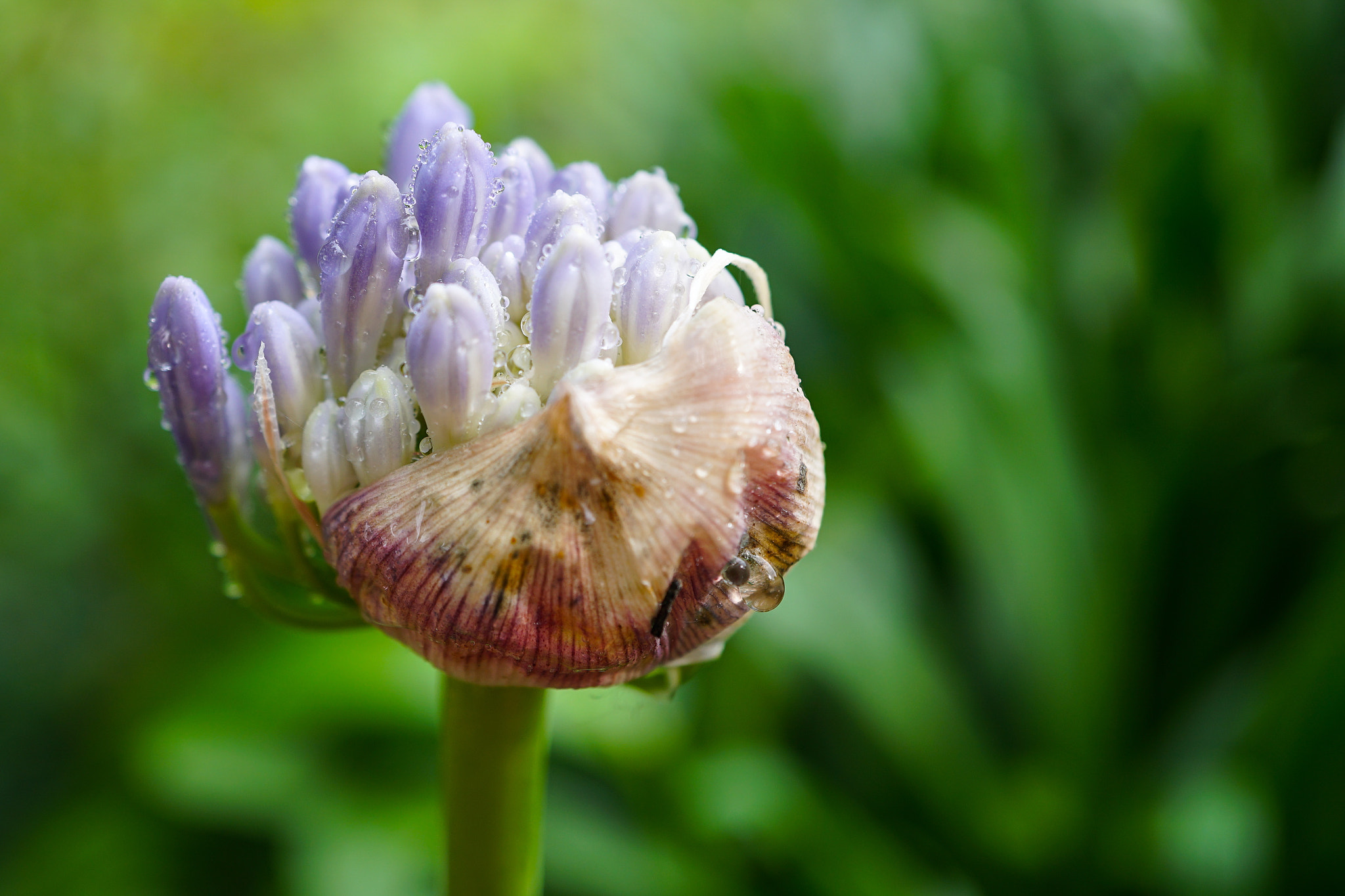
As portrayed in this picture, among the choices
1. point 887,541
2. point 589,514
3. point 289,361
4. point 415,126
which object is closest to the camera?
point 589,514

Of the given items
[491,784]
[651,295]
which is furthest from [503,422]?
[491,784]

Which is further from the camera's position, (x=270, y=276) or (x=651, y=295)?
(x=270, y=276)

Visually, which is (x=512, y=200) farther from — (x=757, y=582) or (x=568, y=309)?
(x=757, y=582)

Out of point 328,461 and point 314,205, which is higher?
point 314,205

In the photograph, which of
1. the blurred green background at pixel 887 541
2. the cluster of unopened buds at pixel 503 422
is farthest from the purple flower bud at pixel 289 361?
the blurred green background at pixel 887 541

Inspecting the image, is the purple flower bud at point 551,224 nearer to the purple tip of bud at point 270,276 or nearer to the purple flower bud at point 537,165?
the purple flower bud at point 537,165

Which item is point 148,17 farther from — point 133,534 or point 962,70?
point 962,70


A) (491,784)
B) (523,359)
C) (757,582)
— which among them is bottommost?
(491,784)

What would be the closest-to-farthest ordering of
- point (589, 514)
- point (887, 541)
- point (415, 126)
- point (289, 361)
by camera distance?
1. point (589, 514)
2. point (289, 361)
3. point (415, 126)
4. point (887, 541)
